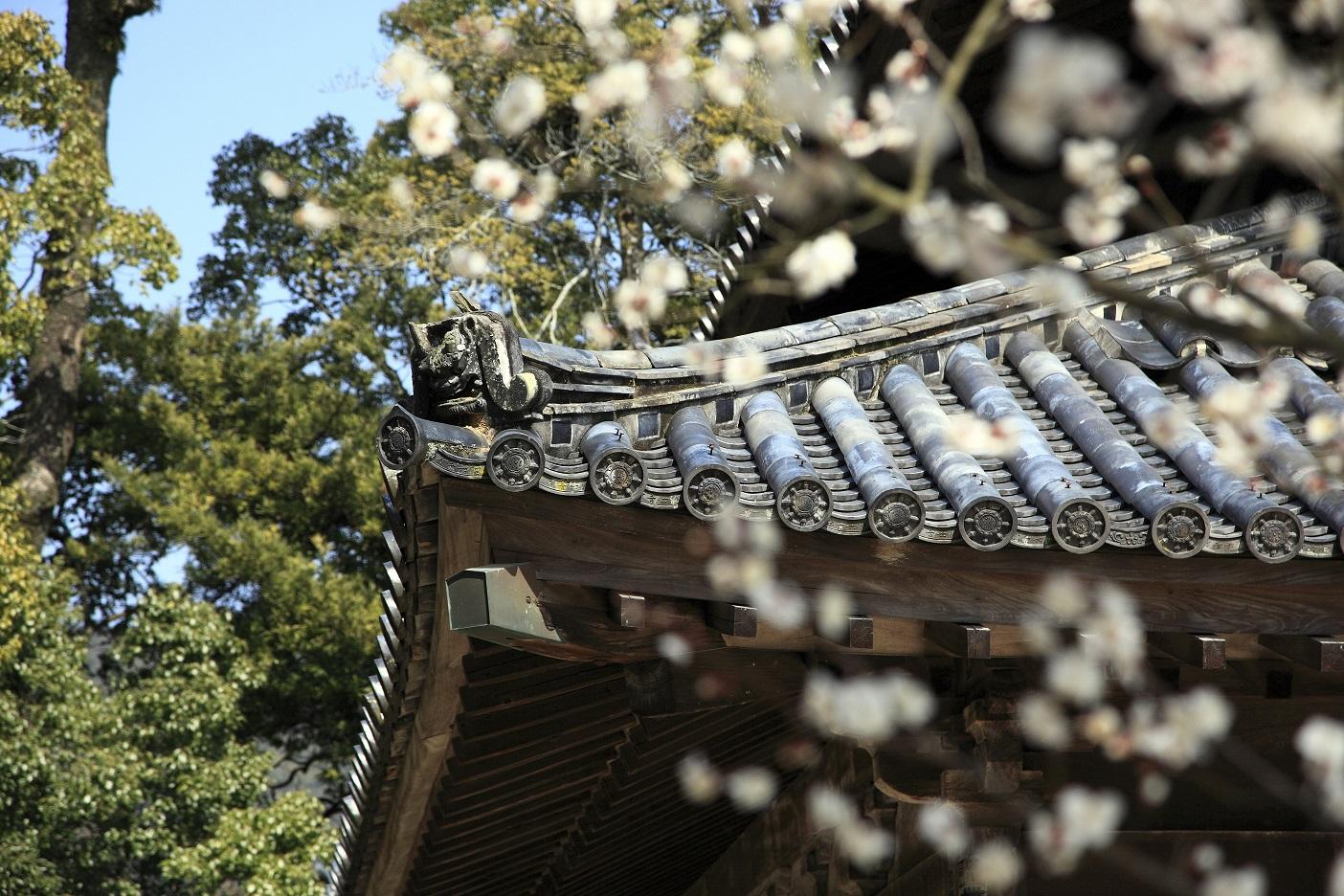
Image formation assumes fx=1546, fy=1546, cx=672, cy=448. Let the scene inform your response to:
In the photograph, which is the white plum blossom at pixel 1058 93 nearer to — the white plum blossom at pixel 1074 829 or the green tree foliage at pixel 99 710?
the white plum blossom at pixel 1074 829

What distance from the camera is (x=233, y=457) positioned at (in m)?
20.3

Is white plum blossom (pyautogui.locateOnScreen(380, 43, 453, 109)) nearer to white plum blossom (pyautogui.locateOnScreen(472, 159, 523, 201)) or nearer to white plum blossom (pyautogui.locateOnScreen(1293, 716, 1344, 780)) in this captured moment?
white plum blossom (pyautogui.locateOnScreen(472, 159, 523, 201))

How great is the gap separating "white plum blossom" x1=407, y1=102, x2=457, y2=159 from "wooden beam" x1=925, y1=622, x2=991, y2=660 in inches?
61.9

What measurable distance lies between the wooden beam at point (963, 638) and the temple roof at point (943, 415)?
211mm

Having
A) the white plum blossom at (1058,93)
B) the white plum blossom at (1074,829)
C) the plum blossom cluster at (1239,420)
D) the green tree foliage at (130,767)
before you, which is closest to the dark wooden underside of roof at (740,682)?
the white plum blossom at (1074,829)

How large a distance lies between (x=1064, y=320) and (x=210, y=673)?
A: 44.5 ft

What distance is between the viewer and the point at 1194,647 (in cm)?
350

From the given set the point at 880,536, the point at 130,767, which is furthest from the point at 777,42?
the point at 130,767

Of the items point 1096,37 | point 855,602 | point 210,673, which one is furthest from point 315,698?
point 855,602

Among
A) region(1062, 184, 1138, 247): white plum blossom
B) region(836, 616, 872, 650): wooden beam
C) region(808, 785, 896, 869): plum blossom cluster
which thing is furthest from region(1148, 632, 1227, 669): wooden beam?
region(1062, 184, 1138, 247): white plum blossom

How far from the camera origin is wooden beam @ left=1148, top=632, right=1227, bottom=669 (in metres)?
3.45

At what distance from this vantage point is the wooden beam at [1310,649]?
3.47 metres

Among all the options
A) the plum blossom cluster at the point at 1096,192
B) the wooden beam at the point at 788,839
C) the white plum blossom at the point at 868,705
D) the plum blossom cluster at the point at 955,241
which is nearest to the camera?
the plum blossom cluster at the point at 955,241

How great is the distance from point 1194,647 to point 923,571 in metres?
0.65
